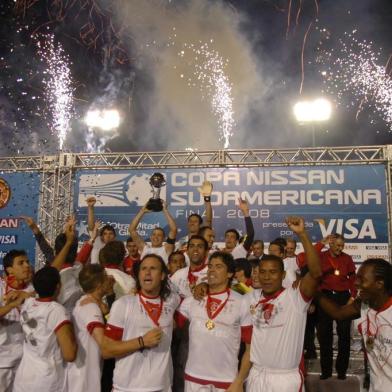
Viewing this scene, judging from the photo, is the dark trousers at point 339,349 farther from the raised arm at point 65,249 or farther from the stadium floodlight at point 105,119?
the stadium floodlight at point 105,119

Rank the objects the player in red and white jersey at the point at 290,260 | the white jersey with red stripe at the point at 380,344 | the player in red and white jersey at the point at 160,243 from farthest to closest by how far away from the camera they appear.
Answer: the player in red and white jersey at the point at 290,260 < the player in red and white jersey at the point at 160,243 < the white jersey with red stripe at the point at 380,344

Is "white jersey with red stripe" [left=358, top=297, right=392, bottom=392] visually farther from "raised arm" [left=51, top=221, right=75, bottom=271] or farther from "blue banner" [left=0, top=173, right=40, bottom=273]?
"blue banner" [left=0, top=173, right=40, bottom=273]

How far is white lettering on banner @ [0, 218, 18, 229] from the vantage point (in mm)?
11188

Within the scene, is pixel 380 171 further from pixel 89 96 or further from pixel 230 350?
pixel 89 96

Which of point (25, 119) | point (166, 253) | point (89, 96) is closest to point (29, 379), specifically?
point (166, 253)

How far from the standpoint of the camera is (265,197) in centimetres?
1034

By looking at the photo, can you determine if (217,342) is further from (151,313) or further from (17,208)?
(17,208)

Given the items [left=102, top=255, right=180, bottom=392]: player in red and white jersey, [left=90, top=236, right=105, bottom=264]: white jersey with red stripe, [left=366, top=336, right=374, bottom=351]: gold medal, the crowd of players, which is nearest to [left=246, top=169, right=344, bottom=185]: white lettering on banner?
[left=90, top=236, right=105, bottom=264]: white jersey with red stripe

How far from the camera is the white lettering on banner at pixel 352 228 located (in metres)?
9.84

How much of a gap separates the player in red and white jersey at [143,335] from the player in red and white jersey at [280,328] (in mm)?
710

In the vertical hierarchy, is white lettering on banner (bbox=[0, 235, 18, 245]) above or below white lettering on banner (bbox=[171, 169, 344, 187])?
below

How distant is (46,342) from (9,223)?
27.6 feet

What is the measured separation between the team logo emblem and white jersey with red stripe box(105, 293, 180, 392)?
885 cm

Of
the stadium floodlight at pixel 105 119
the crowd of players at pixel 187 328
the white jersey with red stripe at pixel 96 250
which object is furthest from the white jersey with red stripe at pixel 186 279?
the stadium floodlight at pixel 105 119
